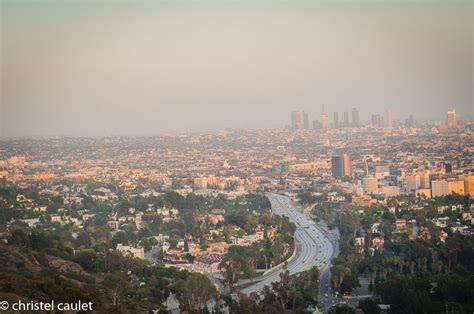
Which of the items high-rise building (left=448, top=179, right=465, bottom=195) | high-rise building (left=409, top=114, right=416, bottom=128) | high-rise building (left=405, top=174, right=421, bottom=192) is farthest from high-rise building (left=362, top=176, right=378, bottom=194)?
high-rise building (left=409, top=114, right=416, bottom=128)

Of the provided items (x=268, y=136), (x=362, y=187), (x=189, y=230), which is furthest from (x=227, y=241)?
(x=268, y=136)

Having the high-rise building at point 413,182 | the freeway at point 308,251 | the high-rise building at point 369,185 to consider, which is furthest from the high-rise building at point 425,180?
the freeway at point 308,251

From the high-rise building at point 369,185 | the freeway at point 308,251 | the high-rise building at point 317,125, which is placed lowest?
the freeway at point 308,251

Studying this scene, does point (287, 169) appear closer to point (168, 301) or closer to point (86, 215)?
point (86, 215)

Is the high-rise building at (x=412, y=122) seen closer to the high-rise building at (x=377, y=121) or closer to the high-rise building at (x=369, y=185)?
the high-rise building at (x=377, y=121)

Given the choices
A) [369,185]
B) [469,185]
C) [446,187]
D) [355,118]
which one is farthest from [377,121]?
[469,185]

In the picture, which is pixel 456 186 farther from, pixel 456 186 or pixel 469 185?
pixel 469 185
